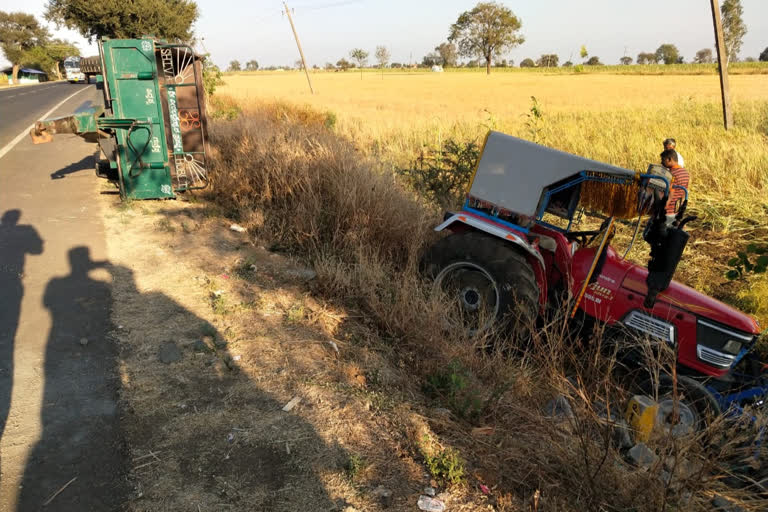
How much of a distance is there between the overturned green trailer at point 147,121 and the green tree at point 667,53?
359 ft

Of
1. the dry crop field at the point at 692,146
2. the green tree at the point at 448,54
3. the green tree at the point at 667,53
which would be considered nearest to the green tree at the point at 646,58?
the green tree at the point at 667,53

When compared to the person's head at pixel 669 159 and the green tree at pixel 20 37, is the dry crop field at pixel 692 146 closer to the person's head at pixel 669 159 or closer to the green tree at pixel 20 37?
the person's head at pixel 669 159

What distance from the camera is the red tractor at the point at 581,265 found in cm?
366

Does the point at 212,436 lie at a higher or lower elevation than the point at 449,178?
lower

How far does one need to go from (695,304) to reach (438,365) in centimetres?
202

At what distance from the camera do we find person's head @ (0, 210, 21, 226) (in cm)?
664

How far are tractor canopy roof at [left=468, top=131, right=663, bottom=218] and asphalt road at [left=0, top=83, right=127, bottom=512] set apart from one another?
3.34 metres

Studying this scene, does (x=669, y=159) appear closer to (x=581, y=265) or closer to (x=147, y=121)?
(x=581, y=265)

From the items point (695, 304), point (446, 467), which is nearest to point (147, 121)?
point (446, 467)

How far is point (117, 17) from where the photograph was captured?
26562 mm

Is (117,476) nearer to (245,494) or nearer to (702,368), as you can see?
(245,494)

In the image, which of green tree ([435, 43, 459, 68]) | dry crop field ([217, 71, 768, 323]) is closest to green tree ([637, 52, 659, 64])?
green tree ([435, 43, 459, 68])

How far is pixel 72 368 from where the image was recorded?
3.55 meters

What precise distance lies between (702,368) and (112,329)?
4.59 m
